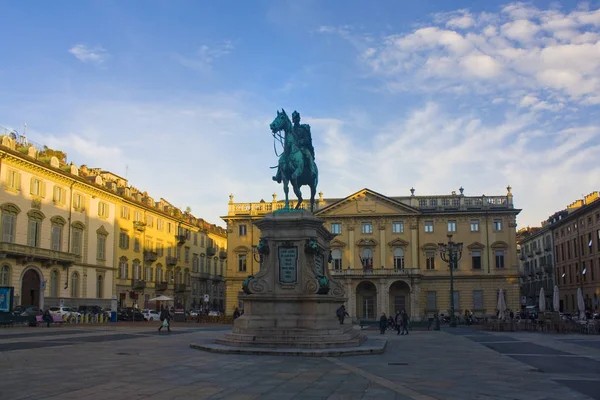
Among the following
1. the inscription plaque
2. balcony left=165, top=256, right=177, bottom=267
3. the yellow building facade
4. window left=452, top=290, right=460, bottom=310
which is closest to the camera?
the inscription plaque

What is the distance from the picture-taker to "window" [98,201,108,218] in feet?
200

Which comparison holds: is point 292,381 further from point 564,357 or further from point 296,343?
point 564,357

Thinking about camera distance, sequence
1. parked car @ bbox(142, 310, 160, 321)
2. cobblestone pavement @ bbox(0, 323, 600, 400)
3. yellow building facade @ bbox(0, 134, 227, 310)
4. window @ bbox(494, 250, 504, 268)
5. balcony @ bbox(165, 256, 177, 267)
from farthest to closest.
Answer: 1. balcony @ bbox(165, 256, 177, 267)
2. window @ bbox(494, 250, 504, 268)
3. parked car @ bbox(142, 310, 160, 321)
4. yellow building facade @ bbox(0, 134, 227, 310)
5. cobblestone pavement @ bbox(0, 323, 600, 400)

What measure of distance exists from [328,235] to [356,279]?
4985cm

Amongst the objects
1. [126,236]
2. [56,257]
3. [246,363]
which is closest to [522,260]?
[126,236]

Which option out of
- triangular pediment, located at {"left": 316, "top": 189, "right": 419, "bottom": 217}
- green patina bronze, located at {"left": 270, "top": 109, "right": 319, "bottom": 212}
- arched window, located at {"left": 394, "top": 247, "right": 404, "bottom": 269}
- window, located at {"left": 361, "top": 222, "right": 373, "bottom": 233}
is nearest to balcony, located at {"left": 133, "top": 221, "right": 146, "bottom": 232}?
triangular pediment, located at {"left": 316, "top": 189, "right": 419, "bottom": 217}

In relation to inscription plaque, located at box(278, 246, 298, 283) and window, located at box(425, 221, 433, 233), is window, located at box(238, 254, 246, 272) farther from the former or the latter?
inscription plaque, located at box(278, 246, 298, 283)

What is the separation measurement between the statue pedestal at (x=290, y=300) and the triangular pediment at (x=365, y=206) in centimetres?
5362

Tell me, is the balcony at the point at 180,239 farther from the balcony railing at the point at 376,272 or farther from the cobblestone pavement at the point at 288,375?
the cobblestone pavement at the point at 288,375

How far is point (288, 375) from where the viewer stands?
13836mm

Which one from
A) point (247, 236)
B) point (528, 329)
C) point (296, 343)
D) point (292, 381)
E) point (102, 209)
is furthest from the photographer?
point (247, 236)

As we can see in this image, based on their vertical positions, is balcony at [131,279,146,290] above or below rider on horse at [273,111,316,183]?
below

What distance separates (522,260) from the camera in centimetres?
10850

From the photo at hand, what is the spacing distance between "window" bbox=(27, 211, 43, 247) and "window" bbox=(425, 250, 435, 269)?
44.1 meters
